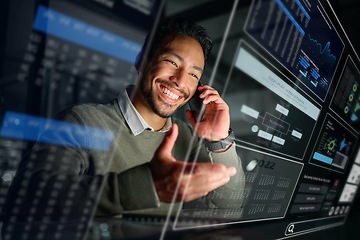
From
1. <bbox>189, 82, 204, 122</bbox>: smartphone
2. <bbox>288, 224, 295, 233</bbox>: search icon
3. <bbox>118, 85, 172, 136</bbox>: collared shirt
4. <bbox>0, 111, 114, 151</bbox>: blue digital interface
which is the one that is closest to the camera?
<bbox>0, 111, 114, 151</bbox>: blue digital interface

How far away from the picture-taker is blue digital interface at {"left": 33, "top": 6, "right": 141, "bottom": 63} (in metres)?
0.49

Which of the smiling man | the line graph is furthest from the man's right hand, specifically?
the line graph

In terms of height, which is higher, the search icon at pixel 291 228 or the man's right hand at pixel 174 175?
the man's right hand at pixel 174 175

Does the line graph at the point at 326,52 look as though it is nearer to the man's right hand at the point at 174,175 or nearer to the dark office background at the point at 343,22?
the dark office background at the point at 343,22

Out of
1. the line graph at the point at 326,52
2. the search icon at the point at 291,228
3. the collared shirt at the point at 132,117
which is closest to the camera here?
the collared shirt at the point at 132,117

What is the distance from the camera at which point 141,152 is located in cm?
65

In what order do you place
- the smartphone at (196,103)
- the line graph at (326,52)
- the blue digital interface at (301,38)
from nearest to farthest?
the smartphone at (196,103) < the blue digital interface at (301,38) < the line graph at (326,52)

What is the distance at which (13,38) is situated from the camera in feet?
1.61

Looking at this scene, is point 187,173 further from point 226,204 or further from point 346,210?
point 346,210

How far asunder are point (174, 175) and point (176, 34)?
0.93 ft

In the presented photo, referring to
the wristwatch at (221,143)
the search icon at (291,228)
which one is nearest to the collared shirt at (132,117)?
the wristwatch at (221,143)

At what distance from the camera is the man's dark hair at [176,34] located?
24.1 inches

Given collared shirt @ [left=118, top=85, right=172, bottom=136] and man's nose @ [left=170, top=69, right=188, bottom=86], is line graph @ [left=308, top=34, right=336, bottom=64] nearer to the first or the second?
man's nose @ [left=170, top=69, right=188, bottom=86]

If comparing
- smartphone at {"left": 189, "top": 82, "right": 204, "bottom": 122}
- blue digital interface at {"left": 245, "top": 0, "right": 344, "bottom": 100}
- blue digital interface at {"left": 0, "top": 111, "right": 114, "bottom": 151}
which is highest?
blue digital interface at {"left": 245, "top": 0, "right": 344, "bottom": 100}
